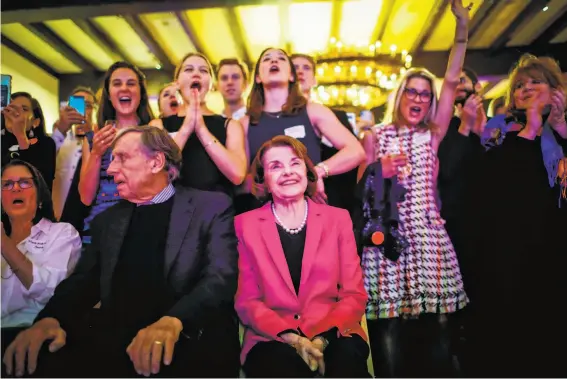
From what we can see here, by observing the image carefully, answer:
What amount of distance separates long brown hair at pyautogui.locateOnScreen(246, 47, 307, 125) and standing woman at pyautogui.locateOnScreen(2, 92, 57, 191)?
99 centimetres

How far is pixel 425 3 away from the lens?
7.10ft

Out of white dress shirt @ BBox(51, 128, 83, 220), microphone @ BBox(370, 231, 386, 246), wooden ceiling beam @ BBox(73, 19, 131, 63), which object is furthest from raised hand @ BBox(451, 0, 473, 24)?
white dress shirt @ BBox(51, 128, 83, 220)

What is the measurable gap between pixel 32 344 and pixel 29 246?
52 cm

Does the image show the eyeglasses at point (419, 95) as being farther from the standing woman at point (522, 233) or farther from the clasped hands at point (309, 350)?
the clasped hands at point (309, 350)

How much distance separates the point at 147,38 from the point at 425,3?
4.44 feet

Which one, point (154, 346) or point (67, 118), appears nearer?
point (154, 346)

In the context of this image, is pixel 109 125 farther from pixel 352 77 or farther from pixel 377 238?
pixel 352 77

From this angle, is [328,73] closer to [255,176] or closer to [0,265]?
[255,176]

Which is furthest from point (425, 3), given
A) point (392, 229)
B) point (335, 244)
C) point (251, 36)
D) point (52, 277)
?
point (52, 277)

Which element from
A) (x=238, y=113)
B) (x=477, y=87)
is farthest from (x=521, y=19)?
(x=238, y=113)

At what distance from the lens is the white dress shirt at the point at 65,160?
2.23 metres

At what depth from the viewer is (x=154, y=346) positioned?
1.53 metres

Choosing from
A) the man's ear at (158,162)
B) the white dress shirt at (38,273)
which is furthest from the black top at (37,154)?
the man's ear at (158,162)

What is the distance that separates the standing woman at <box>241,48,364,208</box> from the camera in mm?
2055
